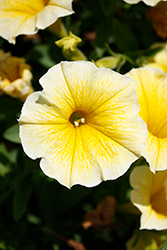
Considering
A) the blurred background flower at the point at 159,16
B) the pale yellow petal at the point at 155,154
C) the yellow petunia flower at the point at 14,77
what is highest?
the yellow petunia flower at the point at 14,77

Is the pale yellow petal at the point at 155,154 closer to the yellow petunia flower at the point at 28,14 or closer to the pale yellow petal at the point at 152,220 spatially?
the pale yellow petal at the point at 152,220

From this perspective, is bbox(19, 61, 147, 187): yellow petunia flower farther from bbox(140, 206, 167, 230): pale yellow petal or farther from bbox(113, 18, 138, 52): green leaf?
bbox(113, 18, 138, 52): green leaf

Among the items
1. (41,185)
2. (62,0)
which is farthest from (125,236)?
(62,0)

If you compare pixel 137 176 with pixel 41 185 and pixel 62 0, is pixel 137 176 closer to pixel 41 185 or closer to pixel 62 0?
pixel 41 185

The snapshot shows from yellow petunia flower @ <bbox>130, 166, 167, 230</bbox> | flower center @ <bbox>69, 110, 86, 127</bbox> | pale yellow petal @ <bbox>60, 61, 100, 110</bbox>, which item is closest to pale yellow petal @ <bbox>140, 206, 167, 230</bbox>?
yellow petunia flower @ <bbox>130, 166, 167, 230</bbox>

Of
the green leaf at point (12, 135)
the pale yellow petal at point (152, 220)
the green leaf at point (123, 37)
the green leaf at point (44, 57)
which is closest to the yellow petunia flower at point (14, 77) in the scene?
the green leaf at point (12, 135)

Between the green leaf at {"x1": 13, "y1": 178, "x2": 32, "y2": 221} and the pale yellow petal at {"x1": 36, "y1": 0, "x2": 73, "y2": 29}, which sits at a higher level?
the pale yellow petal at {"x1": 36, "y1": 0, "x2": 73, "y2": 29}
